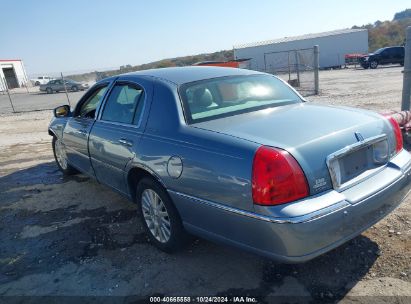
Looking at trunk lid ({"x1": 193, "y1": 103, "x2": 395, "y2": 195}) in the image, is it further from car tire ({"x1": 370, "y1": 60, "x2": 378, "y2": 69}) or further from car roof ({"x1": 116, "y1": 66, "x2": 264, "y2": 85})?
car tire ({"x1": 370, "y1": 60, "x2": 378, "y2": 69})

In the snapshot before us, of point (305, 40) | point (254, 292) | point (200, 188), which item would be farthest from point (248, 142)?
point (305, 40)

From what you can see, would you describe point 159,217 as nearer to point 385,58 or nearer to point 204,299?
point 204,299

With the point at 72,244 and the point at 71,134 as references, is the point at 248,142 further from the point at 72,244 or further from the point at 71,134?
the point at 71,134

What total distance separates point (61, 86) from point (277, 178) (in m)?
38.3

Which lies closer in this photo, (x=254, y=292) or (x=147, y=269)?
(x=254, y=292)

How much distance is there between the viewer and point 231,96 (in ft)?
12.0

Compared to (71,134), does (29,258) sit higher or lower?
lower

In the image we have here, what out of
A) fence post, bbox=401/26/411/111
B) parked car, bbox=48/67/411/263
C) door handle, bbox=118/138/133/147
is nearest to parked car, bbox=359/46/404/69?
fence post, bbox=401/26/411/111

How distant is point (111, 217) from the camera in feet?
14.6

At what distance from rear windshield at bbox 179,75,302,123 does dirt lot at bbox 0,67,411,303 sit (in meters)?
1.31

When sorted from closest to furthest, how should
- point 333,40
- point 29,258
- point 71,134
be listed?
1. point 29,258
2. point 71,134
3. point 333,40

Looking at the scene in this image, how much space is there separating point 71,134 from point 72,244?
181 centimetres

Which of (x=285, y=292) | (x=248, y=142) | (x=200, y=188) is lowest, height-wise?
(x=285, y=292)

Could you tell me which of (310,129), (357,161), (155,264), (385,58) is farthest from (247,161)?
(385,58)
